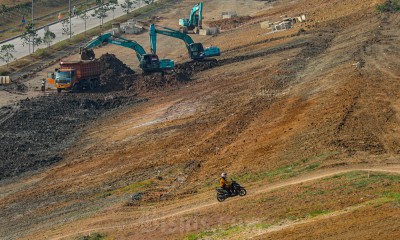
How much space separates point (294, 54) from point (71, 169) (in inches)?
1027

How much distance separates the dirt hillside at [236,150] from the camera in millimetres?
26828

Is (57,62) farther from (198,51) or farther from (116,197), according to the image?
(116,197)

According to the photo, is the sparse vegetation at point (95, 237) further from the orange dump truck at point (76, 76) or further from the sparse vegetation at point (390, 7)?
the sparse vegetation at point (390, 7)

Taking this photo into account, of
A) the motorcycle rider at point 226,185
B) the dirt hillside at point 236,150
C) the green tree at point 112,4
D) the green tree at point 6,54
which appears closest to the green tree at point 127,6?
the green tree at point 112,4

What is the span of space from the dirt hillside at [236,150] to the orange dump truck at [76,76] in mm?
1363

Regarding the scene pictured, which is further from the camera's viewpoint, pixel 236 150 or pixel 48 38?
pixel 48 38

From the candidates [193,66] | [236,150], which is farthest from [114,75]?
[236,150]

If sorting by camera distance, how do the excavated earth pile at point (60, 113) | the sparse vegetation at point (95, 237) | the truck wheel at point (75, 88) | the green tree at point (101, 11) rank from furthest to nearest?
the green tree at point (101, 11)
the truck wheel at point (75, 88)
the excavated earth pile at point (60, 113)
the sparse vegetation at point (95, 237)

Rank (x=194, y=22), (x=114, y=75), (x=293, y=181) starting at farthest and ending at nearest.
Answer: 1. (x=194, y=22)
2. (x=114, y=75)
3. (x=293, y=181)

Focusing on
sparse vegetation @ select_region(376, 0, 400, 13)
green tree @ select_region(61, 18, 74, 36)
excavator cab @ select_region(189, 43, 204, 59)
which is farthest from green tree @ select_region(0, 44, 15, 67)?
sparse vegetation @ select_region(376, 0, 400, 13)

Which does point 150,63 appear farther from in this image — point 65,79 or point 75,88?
point 65,79

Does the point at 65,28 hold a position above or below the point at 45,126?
above

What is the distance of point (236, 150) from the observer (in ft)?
124

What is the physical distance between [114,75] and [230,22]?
32495 millimetres
